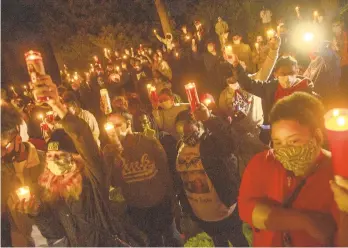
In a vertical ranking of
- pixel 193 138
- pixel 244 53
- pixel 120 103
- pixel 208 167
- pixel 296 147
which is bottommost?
pixel 208 167

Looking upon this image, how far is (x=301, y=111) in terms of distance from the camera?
2.13 metres

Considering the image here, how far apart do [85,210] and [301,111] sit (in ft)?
7.75

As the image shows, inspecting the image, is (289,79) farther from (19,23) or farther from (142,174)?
(19,23)

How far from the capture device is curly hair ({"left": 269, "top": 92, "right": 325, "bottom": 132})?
83.4 inches

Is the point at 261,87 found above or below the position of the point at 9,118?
below

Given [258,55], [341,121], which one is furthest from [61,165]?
[258,55]

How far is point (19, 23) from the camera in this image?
75.5ft

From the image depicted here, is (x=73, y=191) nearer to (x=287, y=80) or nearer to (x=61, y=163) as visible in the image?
(x=61, y=163)

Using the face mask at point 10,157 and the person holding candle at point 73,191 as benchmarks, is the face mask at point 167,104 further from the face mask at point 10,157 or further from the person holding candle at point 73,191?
the face mask at point 10,157

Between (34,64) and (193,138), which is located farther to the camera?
(193,138)

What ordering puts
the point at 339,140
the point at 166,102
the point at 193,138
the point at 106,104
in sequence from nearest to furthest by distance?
the point at 339,140 → the point at 193,138 → the point at 106,104 → the point at 166,102

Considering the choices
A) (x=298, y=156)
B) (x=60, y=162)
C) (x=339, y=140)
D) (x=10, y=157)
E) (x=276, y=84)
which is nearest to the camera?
(x=339, y=140)

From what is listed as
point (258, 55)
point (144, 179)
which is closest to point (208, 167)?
point (144, 179)

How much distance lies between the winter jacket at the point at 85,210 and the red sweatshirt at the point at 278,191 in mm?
1730
